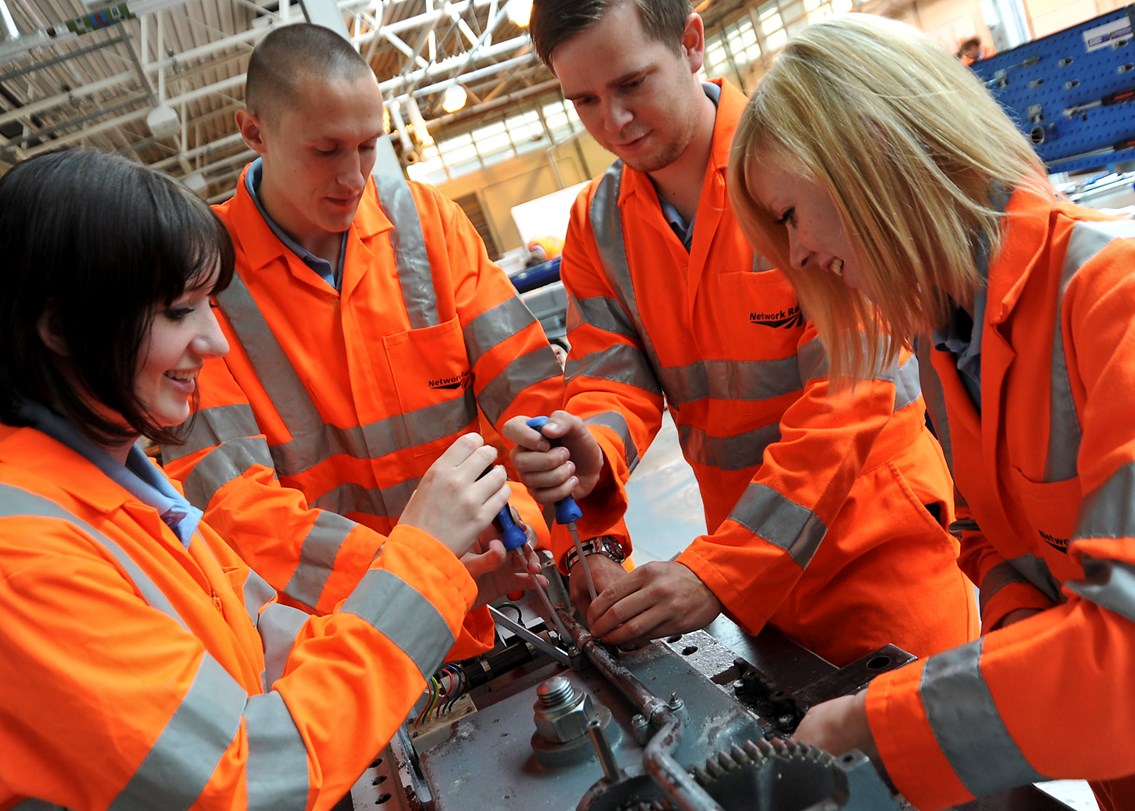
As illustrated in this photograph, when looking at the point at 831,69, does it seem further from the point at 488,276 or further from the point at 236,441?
the point at 236,441

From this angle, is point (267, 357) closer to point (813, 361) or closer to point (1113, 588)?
point (813, 361)

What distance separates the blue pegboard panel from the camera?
9.66 feet

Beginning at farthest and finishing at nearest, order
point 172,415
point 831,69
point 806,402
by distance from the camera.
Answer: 1. point 806,402
2. point 172,415
3. point 831,69

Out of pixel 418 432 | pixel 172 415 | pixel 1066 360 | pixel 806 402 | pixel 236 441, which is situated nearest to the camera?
pixel 1066 360

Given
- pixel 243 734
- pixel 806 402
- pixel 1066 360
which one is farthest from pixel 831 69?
pixel 243 734

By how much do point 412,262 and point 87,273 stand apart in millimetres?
979

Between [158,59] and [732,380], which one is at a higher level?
[158,59]

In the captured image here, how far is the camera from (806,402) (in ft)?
4.83

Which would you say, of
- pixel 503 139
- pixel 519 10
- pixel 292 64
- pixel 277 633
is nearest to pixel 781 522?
pixel 277 633

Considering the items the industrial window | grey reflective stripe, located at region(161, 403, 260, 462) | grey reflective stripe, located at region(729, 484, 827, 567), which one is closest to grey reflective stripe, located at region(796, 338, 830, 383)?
grey reflective stripe, located at region(729, 484, 827, 567)

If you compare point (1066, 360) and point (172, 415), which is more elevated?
point (172, 415)

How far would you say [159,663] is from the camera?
0.89 m

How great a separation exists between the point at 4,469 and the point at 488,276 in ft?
3.81

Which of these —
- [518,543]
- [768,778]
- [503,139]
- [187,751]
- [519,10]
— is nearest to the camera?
[768,778]
